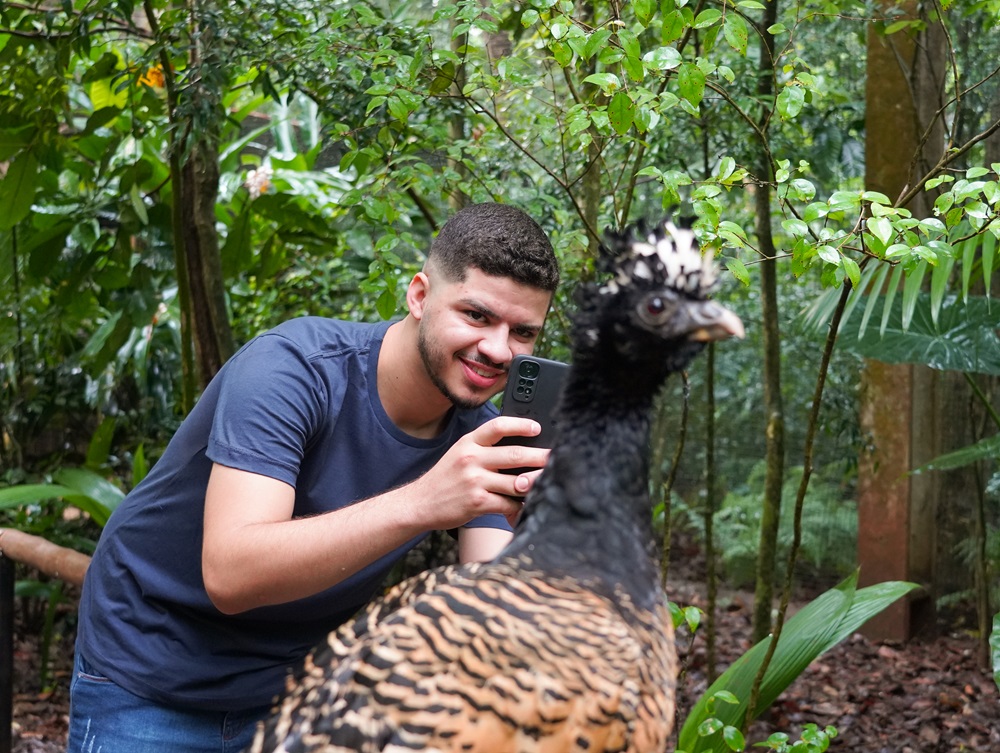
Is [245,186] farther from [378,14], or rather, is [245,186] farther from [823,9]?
[823,9]

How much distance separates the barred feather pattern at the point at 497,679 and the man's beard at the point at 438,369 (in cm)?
61

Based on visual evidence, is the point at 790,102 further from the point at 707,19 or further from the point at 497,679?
the point at 497,679

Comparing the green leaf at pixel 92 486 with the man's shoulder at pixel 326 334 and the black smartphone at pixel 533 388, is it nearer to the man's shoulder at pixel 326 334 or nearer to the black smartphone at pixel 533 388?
the man's shoulder at pixel 326 334

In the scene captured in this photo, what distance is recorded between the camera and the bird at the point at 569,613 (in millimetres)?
1605

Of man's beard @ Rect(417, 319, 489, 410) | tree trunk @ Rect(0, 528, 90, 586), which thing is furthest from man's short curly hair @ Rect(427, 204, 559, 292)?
tree trunk @ Rect(0, 528, 90, 586)

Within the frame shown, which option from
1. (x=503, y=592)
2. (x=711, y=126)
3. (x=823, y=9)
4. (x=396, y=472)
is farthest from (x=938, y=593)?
(x=503, y=592)

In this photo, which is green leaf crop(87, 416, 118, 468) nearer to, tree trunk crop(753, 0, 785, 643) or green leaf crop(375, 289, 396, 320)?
green leaf crop(375, 289, 396, 320)

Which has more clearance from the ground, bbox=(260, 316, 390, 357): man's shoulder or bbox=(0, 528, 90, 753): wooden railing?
bbox=(260, 316, 390, 357): man's shoulder

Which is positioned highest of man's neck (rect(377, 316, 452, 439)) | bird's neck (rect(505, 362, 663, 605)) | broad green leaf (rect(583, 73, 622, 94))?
broad green leaf (rect(583, 73, 622, 94))

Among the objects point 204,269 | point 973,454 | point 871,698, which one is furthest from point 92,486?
point 871,698

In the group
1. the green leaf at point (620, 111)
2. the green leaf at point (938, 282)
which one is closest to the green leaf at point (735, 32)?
the green leaf at point (620, 111)

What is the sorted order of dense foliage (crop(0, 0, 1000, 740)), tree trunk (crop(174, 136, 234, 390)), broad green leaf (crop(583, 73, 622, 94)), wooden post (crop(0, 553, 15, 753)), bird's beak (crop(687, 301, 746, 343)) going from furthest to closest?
tree trunk (crop(174, 136, 234, 390))
wooden post (crop(0, 553, 15, 753))
dense foliage (crop(0, 0, 1000, 740))
broad green leaf (crop(583, 73, 622, 94))
bird's beak (crop(687, 301, 746, 343))

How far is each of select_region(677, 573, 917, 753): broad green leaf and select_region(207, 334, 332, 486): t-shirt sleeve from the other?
153 centimetres

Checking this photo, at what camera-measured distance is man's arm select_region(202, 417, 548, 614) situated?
1858mm
